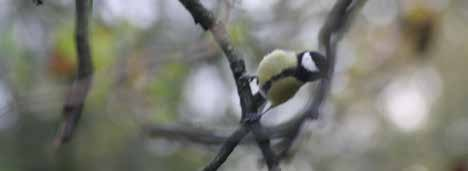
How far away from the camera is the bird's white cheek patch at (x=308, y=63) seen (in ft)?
2.01

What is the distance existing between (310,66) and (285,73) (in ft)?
0.07

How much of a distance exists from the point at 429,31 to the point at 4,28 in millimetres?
805

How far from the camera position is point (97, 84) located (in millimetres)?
1485

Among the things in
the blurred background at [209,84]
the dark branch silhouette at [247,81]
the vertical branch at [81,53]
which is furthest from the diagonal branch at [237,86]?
the blurred background at [209,84]

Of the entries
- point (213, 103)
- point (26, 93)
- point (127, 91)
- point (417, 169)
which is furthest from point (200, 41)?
point (417, 169)

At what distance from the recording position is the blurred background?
1.47 meters

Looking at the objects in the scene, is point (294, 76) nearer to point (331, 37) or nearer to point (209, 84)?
point (331, 37)

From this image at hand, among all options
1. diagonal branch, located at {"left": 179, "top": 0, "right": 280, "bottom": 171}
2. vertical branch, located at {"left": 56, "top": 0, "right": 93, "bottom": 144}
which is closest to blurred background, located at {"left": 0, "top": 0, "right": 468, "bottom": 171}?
vertical branch, located at {"left": 56, "top": 0, "right": 93, "bottom": 144}

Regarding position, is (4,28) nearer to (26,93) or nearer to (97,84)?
(26,93)

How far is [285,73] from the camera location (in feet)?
2.04

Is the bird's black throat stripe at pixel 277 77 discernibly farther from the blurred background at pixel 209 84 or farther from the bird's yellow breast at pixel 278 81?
the blurred background at pixel 209 84

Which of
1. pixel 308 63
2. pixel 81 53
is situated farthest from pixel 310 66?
pixel 81 53

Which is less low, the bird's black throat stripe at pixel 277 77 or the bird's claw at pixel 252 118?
the bird's black throat stripe at pixel 277 77

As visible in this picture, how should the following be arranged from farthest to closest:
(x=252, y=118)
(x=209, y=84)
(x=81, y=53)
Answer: (x=209, y=84) < (x=81, y=53) < (x=252, y=118)
